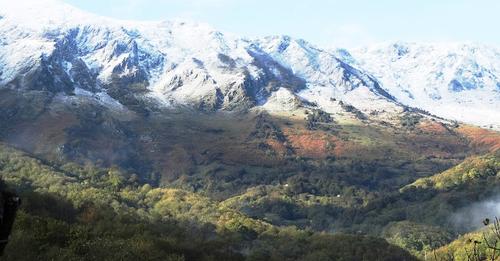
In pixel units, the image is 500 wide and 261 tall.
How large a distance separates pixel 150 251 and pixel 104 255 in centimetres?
1506

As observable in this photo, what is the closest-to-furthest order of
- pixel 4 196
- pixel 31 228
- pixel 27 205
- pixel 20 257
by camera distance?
pixel 4 196 < pixel 20 257 < pixel 31 228 < pixel 27 205

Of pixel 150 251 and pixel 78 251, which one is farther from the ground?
Result: pixel 78 251

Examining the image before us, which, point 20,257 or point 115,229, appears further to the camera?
point 115,229

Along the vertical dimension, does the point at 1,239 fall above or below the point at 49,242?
above

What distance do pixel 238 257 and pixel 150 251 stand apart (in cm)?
5737

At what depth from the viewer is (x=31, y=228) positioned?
93.8 metres

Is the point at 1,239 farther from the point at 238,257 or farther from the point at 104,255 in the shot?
the point at 238,257

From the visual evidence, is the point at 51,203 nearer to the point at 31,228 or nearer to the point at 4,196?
the point at 31,228

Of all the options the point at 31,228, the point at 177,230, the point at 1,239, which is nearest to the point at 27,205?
the point at 177,230

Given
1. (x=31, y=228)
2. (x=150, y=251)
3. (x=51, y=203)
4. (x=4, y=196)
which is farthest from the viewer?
(x=51, y=203)

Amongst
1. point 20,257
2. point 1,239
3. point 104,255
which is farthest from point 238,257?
point 1,239

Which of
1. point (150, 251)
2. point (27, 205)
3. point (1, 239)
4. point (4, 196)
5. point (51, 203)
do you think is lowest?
point (51, 203)

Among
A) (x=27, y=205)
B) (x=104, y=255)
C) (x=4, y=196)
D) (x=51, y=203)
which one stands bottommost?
(x=51, y=203)

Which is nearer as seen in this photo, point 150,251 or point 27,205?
point 150,251
